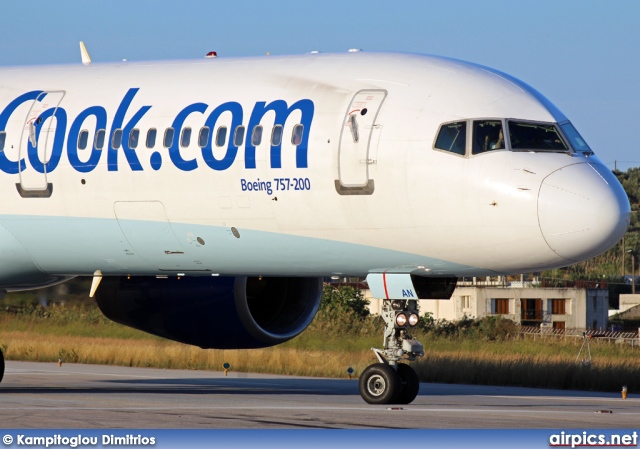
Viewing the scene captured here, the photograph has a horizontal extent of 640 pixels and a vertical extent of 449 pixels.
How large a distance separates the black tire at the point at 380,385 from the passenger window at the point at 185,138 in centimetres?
447

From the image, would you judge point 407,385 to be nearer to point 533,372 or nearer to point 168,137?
point 168,137

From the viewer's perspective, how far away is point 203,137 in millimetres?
21125

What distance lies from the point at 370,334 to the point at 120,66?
59.6 feet

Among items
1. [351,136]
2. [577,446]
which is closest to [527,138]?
[351,136]

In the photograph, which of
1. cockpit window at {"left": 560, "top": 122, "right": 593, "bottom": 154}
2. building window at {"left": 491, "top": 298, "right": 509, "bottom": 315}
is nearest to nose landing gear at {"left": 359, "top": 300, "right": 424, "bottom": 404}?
cockpit window at {"left": 560, "top": 122, "right": 593, "bottom": 154}

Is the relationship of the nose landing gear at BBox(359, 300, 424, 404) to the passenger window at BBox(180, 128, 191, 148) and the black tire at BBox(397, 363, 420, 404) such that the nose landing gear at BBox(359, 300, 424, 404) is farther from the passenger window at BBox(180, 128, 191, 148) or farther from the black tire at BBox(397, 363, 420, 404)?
the passenger window at BBox(180, 128, 191, 148)

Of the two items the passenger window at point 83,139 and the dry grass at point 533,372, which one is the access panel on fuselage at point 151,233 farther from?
the dry grass at point 533,372

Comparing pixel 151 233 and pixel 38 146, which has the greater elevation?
pixel 38 146

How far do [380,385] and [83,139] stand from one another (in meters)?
6.23

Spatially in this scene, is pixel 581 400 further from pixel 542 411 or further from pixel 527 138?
pixel 527 138

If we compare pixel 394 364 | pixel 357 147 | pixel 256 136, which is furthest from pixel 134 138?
pixel 394 364

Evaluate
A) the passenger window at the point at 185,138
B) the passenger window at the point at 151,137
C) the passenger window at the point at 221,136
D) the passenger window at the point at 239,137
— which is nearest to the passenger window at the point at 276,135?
the passenger window at the point at 239,137

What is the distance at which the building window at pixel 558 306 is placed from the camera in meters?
80.3

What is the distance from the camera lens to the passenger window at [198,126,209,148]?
21.1 m
